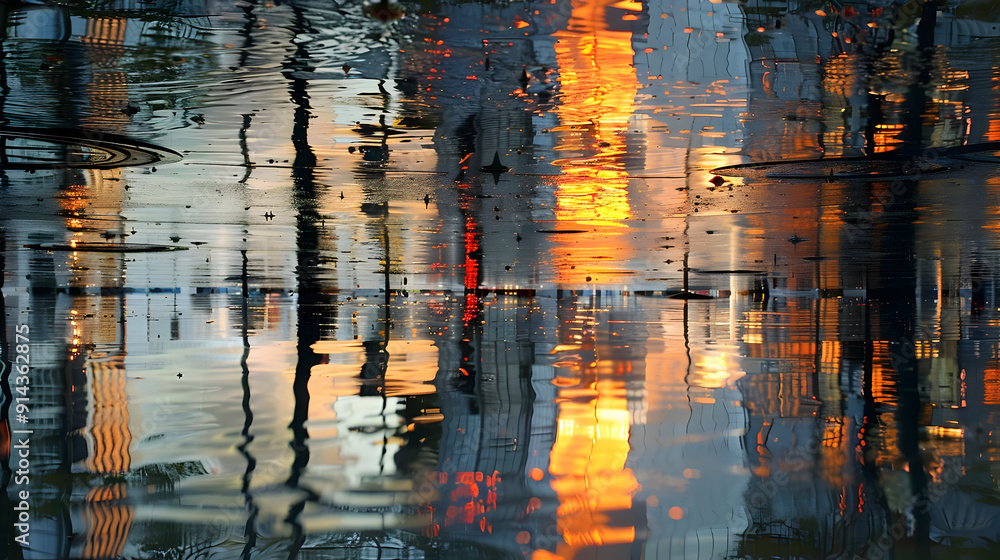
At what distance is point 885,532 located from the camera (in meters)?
2.61

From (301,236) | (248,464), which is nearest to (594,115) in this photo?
(248,464)

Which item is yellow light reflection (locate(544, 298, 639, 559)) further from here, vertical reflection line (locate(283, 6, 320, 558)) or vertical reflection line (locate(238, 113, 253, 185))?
vertical reflection line (locate(238, 113, 253, 185))

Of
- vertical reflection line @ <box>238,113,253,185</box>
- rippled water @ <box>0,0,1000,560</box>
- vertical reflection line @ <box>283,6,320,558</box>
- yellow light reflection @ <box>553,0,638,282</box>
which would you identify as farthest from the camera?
vertical reflection line @ <box>238,113,253,185</box>

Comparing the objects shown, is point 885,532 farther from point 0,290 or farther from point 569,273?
point 0,290

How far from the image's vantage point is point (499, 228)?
8.56m

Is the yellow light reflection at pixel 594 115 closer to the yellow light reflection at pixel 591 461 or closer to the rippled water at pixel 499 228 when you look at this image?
the rippled water at pixel 499 228

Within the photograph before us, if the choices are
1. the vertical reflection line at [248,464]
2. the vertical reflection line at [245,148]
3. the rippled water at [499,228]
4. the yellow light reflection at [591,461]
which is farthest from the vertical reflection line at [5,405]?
the yellow light reflection at [591,461]

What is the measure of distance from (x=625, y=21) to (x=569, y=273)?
34.8 ft

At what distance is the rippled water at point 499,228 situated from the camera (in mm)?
2750

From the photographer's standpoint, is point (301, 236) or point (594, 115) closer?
point (594, 115)

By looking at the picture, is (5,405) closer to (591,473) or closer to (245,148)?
(245,148)

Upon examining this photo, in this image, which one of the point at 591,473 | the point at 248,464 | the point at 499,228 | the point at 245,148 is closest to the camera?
the point at 591,473

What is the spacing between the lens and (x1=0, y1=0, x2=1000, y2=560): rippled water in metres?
2.75

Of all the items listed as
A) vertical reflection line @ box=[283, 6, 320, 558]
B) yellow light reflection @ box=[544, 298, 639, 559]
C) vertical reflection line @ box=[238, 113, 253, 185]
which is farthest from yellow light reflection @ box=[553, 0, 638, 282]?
vertical reflection line @ box=[238, 113, 253, 185]
